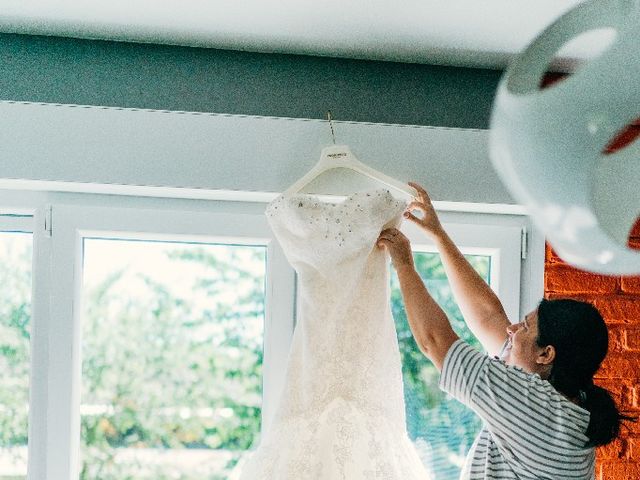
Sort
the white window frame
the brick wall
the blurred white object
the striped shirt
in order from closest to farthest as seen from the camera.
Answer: the blurred white object → the striped shirt → the white window frame → the brick wall

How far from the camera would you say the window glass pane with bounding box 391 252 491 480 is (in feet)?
7.13

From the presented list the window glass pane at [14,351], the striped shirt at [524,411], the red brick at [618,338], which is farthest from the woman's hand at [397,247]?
the window glass pane at [14,351]

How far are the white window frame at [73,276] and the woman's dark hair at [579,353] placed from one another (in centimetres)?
57

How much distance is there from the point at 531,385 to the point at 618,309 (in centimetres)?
74

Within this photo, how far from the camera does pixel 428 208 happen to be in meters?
1.82

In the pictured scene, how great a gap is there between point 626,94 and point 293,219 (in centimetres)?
110

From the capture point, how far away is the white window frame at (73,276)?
204 cm

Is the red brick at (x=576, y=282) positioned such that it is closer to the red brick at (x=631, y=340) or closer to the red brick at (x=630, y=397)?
the red brick at (x=631, y=340)

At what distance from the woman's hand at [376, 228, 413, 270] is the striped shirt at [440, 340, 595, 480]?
0.23 metres

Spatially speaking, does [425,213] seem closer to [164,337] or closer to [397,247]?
[397,247]

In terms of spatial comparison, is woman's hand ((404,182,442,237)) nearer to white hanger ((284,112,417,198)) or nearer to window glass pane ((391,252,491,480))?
white hanger ((284,112,417,198))

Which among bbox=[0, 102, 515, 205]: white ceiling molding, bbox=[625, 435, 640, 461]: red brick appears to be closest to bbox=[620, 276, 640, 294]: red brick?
bbox=[625, 435, 640, 461]: red brick

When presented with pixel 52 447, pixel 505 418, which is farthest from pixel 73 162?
pixel 505 418

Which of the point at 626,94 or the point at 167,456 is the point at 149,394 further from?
the point at 626,94
